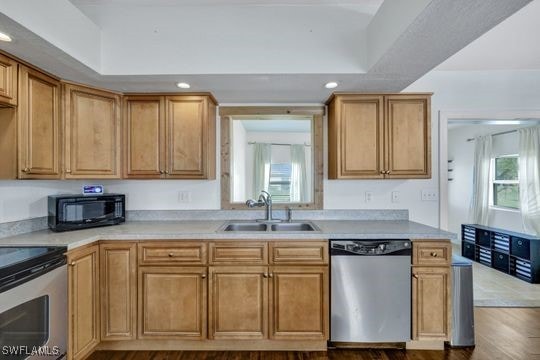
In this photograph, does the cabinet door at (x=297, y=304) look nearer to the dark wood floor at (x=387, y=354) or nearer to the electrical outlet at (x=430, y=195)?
the dark wood floor at (x=387, y=354)

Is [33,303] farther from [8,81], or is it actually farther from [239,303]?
[8,81]

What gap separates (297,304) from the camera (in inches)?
82.7

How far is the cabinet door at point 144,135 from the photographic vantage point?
2455mm

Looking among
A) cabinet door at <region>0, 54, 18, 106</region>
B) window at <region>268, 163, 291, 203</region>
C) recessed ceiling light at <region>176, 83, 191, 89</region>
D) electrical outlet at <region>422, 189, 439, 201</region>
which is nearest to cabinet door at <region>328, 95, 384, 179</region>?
window at <region>268, 163, 291, 203</region>

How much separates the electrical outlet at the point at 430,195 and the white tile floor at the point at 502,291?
49.4 inches

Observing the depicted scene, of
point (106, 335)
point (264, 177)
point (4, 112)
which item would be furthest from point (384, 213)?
point (4, 112)

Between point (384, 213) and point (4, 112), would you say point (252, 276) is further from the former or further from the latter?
point (4, 112)

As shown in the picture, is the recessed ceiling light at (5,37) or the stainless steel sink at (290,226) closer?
the recessed ceiling light at (5,37)

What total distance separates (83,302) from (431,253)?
2546 millimetres

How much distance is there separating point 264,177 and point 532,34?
2.56 meters

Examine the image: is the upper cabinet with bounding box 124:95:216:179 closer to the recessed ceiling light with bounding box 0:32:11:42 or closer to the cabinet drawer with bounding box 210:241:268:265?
the cabinet drawer with bounding box 210:241:268:265

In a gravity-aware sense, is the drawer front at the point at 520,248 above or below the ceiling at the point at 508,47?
below

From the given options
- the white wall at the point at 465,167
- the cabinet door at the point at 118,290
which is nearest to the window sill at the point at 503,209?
the white wall at the point at 465,167

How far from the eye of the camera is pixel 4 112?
5.89 ft
